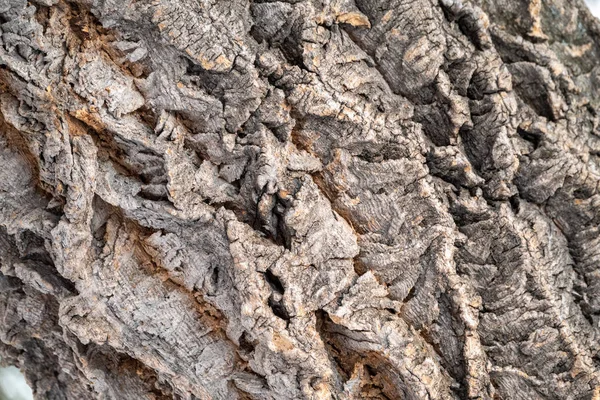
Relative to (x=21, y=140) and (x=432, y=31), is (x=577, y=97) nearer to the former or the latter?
(x=432, y=31)

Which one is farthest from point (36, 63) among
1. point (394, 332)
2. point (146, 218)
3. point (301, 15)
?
point (394, 332)

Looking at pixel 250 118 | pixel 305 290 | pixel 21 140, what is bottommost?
pixel 21 140

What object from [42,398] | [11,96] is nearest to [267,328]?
[11,96]

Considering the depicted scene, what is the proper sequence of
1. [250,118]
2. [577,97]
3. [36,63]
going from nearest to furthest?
[36,63] < [250,118] < [577,97]

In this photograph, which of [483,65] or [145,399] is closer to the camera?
[483,65]

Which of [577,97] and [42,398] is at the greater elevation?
[577,97]

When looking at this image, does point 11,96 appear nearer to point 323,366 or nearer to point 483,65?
point 323,366

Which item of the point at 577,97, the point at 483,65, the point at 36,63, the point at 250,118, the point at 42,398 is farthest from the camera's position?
the point at 42,398
